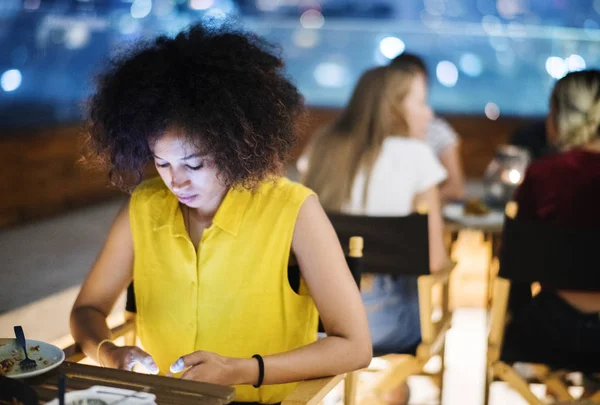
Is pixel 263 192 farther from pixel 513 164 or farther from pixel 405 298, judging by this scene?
pixel 513 164

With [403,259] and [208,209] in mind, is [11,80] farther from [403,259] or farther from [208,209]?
[208,209]

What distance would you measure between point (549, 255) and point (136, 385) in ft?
4.80

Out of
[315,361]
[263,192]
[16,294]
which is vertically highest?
[263,192]

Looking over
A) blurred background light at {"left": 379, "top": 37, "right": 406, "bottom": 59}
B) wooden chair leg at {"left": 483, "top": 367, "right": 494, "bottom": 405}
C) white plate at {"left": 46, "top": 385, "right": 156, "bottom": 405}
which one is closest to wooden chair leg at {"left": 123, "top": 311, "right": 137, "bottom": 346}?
white plate at {"left": 46, "top": 385, "right": 156, "bottom": 405}

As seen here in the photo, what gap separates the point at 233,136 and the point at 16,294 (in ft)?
10.2

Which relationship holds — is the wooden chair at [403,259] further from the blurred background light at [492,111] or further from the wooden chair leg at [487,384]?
the blurred background light at [492,111]

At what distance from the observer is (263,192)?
1.72m

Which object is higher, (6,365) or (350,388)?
(6,365)

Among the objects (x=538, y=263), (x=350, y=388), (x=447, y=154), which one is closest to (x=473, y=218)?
(x=538, y=263)

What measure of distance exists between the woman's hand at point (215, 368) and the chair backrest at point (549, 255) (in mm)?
1134

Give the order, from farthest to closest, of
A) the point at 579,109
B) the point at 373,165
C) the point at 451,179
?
the point at 451,179, the point at 373,165, the point at 579,109

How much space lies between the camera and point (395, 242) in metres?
2.51

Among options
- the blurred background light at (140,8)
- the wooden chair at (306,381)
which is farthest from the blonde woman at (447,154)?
the blurred background light at (140,8)

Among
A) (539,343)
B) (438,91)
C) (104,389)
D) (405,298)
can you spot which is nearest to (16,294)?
(405,298)
